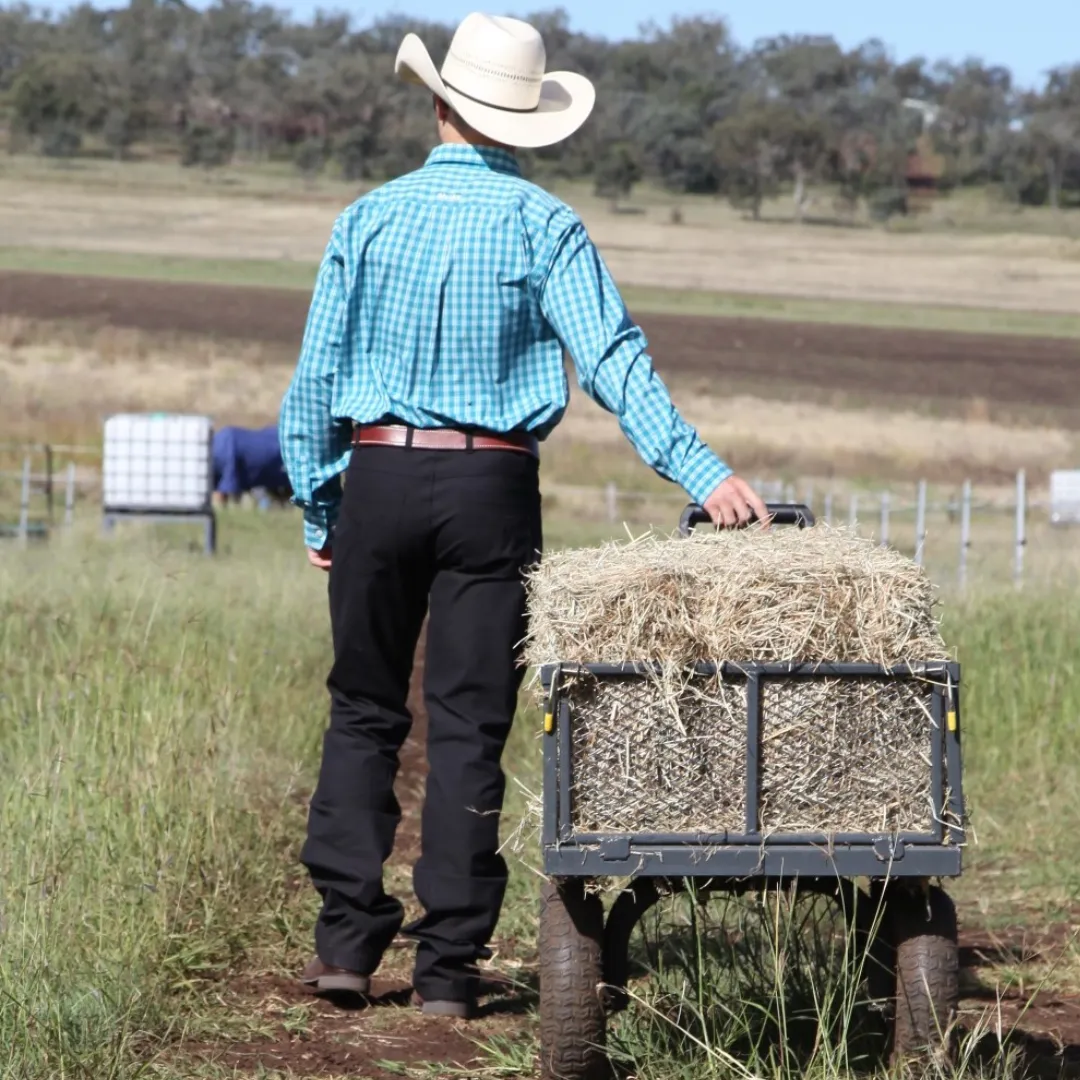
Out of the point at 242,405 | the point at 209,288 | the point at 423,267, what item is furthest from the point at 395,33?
the point at 423,267

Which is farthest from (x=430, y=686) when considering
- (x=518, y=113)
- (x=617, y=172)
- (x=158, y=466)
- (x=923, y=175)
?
(x=923, y=175)

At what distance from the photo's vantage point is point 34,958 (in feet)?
12.7

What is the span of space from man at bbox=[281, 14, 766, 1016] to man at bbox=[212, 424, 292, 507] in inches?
939

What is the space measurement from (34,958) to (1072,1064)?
2051mm

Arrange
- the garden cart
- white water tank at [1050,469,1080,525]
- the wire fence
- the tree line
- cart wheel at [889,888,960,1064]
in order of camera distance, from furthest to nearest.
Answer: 1. the tree line
2. white water tank at [1050,469,1080,525]
3. the wire fence
4. cart wheel at [889,888,960,1064]
5. the garden cart

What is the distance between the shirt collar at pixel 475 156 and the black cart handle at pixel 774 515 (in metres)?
0.93

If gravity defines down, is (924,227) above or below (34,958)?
above

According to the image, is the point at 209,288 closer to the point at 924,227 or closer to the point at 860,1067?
the point at 924,227

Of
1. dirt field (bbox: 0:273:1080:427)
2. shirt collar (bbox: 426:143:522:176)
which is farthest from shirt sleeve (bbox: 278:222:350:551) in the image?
dirt field (bbox: 0:273:1080:427)

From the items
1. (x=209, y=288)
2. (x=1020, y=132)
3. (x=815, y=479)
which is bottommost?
(x=815, y=479)

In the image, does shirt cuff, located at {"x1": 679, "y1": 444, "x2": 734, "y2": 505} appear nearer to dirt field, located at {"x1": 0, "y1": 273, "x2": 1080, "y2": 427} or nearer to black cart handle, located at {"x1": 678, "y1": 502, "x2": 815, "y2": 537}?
black cart handle, located at {"x1": 678, "y1": 502, "x2": 815, "y2": 537}

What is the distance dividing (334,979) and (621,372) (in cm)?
148

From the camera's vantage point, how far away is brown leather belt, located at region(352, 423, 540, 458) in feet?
14.0

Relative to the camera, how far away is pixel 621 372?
4.10 m
